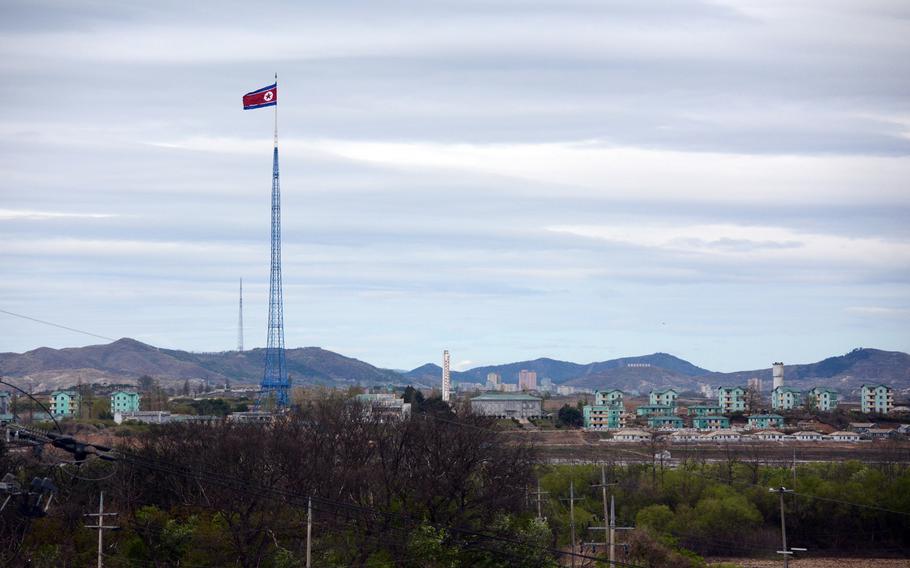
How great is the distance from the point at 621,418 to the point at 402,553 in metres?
118

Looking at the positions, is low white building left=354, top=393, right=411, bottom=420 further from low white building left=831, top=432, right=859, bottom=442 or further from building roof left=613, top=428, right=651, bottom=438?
low white building left=831, top=432, right=859, bottom=442

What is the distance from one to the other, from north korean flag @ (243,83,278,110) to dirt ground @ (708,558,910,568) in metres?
40.3

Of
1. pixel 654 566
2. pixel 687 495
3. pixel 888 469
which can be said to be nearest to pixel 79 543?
pixel 654 566

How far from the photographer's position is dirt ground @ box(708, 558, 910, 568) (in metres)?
64.2

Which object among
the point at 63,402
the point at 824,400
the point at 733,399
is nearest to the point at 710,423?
the point at 733,399

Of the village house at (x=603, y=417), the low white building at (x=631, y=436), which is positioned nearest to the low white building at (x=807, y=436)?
the low white building at (x=631, y=436)

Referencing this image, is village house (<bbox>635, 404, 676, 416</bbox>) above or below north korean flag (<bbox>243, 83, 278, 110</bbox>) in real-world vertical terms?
below

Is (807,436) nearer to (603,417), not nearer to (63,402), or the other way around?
(603,417)

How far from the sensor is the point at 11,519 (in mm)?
52969

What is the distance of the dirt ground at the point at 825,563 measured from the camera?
64.2 m

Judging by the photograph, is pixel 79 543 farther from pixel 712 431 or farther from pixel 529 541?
pixel 712 431

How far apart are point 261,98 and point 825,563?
45178 mm

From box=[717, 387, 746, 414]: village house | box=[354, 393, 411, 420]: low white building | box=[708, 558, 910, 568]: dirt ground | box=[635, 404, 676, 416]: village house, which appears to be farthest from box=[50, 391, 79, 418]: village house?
box=[708, 558, 910, 568]: dirt ground

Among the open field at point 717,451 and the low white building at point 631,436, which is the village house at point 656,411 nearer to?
the low white building at point 631,436
